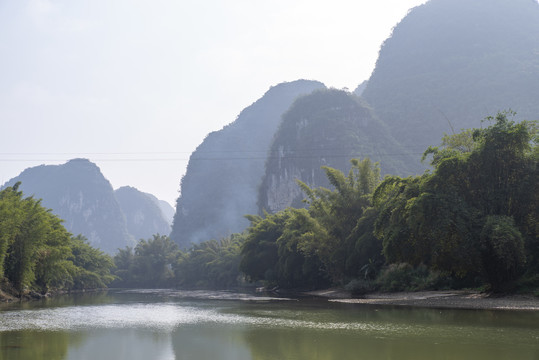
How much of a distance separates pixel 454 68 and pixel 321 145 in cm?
5225

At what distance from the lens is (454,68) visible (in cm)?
15662

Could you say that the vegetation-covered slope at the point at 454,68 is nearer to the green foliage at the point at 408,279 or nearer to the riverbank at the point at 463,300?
the green foliage at the point at 408,279

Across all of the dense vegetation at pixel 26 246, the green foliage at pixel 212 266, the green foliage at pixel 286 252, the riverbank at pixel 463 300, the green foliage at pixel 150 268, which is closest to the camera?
the riverbank at pixel 463 300

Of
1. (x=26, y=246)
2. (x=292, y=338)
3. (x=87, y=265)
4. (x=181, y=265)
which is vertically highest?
(x=26, y=246)

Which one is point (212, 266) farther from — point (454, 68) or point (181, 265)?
point (454, 68)

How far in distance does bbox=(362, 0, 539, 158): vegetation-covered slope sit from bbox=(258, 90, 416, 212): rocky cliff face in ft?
34.8

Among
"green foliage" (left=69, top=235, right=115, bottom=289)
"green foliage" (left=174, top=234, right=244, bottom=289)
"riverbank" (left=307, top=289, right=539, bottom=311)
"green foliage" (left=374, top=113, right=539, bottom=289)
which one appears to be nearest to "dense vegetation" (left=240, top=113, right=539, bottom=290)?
"green foliage" (left=374, top=113, right=539, bottom=289)

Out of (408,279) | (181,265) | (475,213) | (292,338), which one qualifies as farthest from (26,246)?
(181,265)

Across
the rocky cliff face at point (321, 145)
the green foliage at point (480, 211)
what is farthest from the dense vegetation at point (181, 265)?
the green foliage at point (480, 211)

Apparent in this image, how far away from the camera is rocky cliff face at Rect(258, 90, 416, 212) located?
129 metres

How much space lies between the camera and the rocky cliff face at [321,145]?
424ft

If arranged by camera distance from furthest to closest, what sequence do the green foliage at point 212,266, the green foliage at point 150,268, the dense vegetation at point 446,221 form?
1. the green foliage at point 150,268
2. the green foliage at point 212,266
3. the dense vegetation at point 446,221

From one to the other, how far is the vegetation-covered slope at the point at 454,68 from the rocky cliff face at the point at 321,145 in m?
10.6

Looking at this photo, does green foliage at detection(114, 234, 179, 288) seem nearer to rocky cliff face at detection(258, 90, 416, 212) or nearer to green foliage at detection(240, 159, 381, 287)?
rocky cliff face at detection(258, 90, 416, 212)
